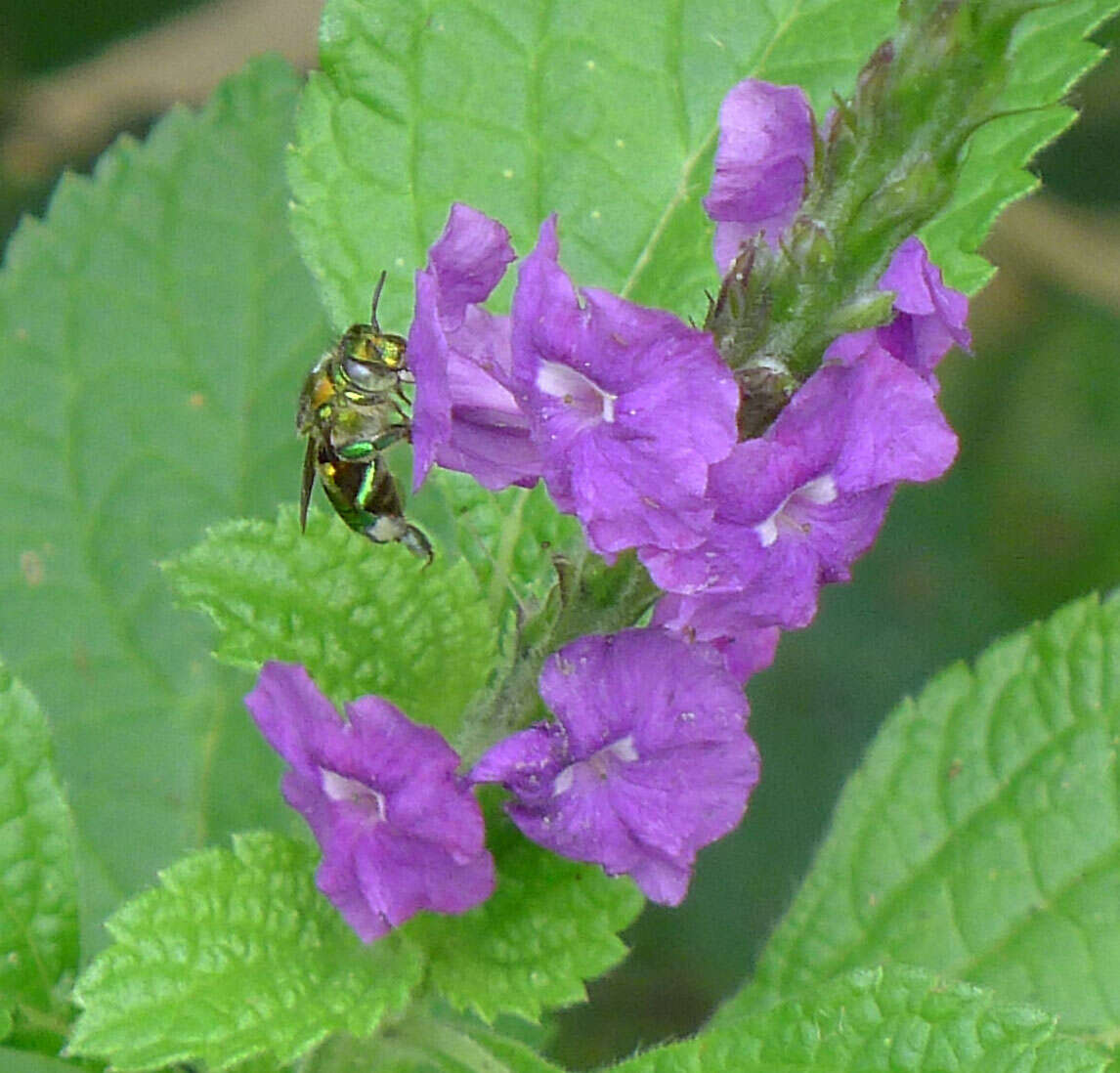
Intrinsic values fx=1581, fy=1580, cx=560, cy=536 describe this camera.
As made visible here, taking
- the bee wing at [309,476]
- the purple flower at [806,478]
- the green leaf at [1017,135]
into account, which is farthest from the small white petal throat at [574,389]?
the green leaf at [1017,135]

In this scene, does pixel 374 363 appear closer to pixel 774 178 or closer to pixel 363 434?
pixel 363 434

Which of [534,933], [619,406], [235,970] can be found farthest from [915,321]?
[235,970]

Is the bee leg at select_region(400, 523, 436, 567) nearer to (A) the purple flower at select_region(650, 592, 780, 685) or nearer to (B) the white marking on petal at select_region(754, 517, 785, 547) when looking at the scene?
(A) the purple flower at select_region(650, 592, 780, 685)

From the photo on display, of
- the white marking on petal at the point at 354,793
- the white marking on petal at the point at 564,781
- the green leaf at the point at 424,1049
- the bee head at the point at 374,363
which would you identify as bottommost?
the green leaf at the point at 424,1049

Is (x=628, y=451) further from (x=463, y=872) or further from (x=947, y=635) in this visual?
(x=947, y=635)

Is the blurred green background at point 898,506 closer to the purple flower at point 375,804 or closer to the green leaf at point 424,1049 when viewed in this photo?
the green leaf at point 424,1049

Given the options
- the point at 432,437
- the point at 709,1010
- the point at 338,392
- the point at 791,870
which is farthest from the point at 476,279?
the point at 709,1010
